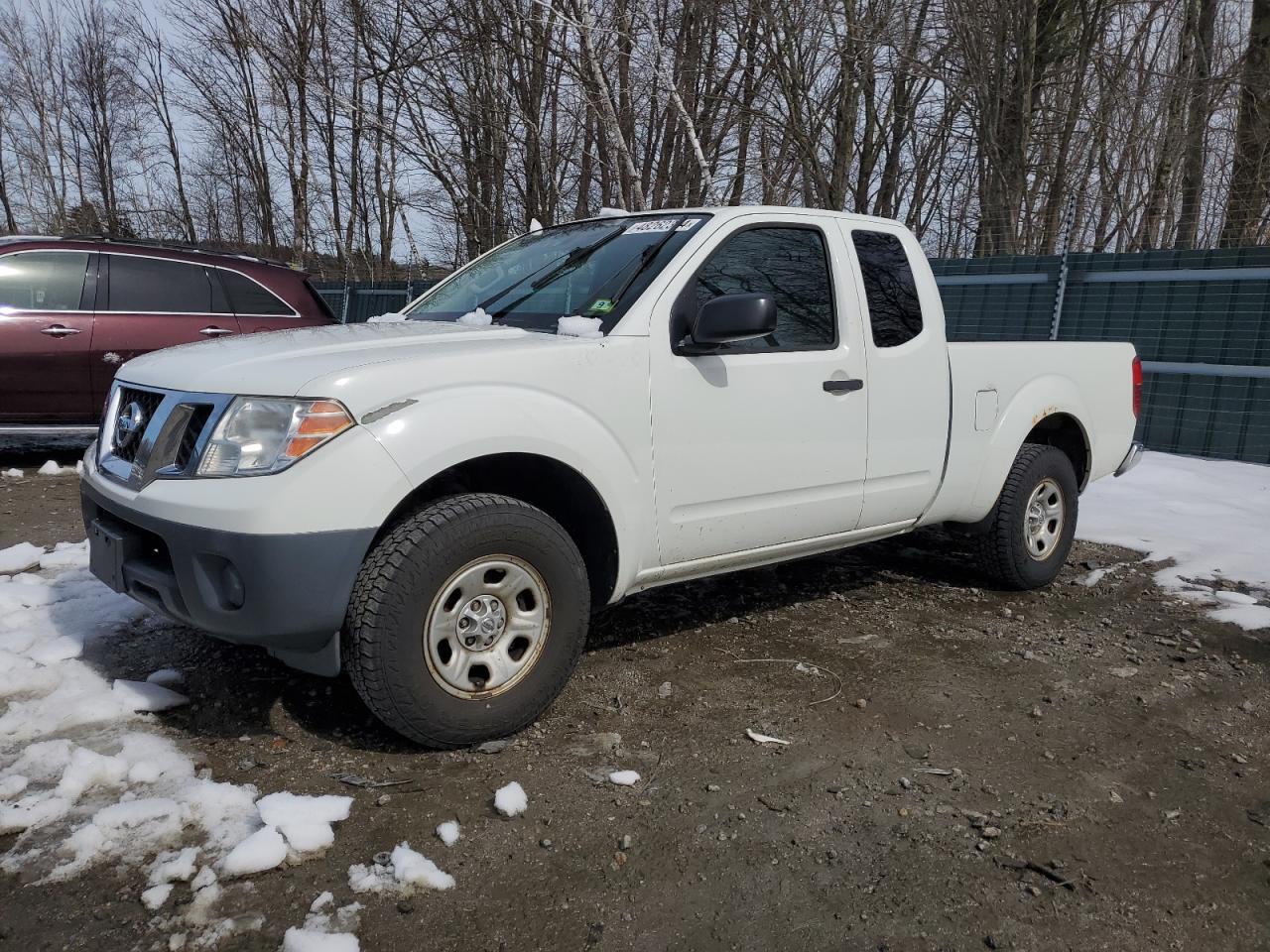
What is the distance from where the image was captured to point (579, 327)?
3234 millimetres

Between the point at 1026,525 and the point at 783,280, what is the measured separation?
6.65 feet

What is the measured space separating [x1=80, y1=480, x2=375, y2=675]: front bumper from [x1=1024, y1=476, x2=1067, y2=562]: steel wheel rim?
141 inches

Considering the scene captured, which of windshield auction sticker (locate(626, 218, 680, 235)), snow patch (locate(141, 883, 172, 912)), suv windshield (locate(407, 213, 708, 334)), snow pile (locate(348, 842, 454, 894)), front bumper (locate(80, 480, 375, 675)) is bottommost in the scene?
snow pile (locate(348, 842, 454, 894))

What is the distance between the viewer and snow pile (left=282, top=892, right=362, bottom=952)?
2.05 m

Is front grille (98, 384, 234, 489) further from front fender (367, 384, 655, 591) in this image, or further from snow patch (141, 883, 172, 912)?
snow patch (141, 883, 172, 912)

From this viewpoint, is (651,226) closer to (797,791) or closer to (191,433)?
(191,433)

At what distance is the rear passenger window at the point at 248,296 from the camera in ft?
25.8

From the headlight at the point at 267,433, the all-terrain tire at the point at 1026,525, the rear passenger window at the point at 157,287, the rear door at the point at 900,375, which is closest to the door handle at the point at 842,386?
the rear door at the point at 900,375

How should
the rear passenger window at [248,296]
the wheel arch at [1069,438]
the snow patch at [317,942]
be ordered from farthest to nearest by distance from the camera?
1. the rear passenger window at [248,296]
2. the wheel arch at [1069,438]
3. the snow patch at [317,942]

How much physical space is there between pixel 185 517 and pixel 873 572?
3.77 meters

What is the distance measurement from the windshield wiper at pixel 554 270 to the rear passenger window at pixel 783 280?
509 millimetres

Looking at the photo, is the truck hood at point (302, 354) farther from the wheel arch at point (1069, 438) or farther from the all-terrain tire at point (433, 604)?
the wheel arch at point (1069, 438)

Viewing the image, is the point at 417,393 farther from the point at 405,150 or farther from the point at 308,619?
the point at 405,150

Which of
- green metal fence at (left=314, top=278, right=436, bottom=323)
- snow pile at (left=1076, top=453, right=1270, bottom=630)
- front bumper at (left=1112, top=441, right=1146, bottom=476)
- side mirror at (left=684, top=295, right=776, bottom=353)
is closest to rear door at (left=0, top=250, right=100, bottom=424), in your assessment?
side mirror at (left=684, top=295, right=776, bottom=353)
